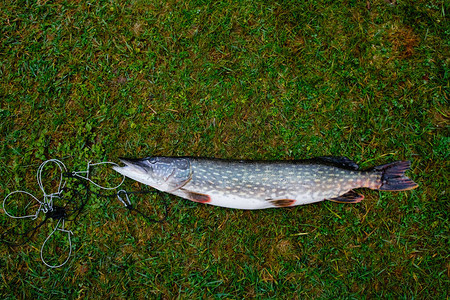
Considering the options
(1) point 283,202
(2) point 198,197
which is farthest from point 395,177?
(2) point 198,197

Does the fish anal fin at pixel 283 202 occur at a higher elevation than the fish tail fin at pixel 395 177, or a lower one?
lower

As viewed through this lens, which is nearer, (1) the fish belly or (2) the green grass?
(1) the fish belly

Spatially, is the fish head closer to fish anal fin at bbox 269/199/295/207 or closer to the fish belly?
the fish belly

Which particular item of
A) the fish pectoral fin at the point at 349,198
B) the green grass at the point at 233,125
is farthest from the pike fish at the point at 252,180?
the green grass at the point at 233,125

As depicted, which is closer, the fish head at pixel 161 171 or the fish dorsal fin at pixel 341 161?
the fish head at pixel 161 171

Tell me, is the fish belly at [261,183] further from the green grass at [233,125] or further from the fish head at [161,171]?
the green grass at [233,125]

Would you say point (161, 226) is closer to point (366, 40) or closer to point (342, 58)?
point (342, 58)

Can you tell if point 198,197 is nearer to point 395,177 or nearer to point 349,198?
point 349,198

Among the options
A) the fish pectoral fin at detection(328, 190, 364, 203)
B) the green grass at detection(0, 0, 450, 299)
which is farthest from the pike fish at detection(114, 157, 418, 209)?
the green grass at detection(0, 0, 450, 299)

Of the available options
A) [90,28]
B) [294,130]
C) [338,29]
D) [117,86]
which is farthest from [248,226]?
[90,28]
